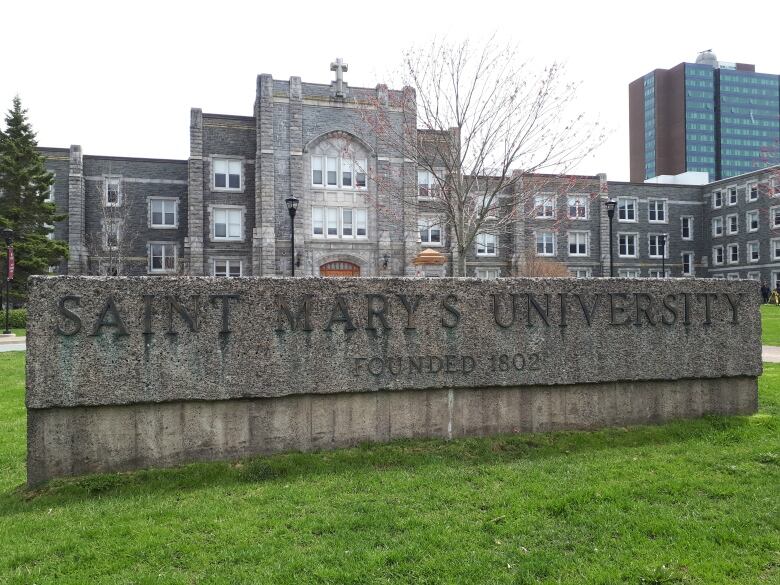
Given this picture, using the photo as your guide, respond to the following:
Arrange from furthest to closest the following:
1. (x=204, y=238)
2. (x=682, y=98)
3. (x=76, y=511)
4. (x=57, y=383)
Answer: (x=682, y=98) < (x=204, y=238) < (x=57, y=383) < (x=76, y=511)

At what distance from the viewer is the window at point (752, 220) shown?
50.5 m

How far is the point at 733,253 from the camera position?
52656 millimetres

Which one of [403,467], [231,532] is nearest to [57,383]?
[231,532]

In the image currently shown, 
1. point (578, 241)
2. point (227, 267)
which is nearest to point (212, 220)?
point (227, 267)

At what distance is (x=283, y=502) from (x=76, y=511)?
1.38 metres

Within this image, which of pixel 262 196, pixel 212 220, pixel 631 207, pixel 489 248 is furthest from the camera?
pixel 631 207

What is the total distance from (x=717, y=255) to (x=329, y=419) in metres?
59.2

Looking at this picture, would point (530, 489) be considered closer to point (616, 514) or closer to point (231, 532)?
point (616, 514)

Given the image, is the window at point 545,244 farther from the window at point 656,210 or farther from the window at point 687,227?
the window at point 687,227

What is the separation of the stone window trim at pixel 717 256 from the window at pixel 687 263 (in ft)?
6.55

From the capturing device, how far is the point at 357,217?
38.9 meters

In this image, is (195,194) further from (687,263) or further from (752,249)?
(752,249)

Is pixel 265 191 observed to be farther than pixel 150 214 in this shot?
No

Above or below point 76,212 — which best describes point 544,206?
below
